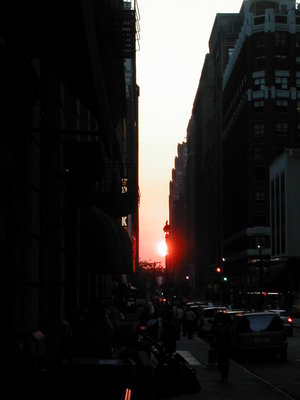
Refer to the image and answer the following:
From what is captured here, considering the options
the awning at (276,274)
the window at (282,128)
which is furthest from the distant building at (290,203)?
the window at (282,128)

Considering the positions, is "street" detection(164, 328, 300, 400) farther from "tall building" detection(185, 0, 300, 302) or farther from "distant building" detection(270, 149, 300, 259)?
"tall building" detection(185, 0, 300, 302)

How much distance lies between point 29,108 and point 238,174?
118 m

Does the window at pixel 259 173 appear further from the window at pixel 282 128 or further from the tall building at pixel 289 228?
the tall building at pixel 289 228

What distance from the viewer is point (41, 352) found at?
12.4 m

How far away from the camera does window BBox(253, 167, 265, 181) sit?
4727 inches

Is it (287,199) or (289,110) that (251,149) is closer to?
(289,110)

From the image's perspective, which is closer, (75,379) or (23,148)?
(75,379)

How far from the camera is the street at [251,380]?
1593cm

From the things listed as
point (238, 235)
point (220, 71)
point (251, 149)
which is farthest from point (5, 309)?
point (220, 71)

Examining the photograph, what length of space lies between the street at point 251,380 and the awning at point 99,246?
3.52m

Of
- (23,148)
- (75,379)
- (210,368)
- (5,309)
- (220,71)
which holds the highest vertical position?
(220,71)

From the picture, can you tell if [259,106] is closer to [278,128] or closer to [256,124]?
[256,124]

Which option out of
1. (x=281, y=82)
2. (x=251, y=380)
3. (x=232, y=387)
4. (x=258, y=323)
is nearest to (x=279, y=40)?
(x=281, y=82)

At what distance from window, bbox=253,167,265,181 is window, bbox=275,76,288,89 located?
45.9ft
